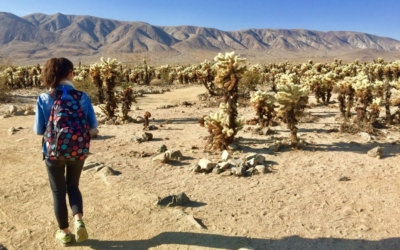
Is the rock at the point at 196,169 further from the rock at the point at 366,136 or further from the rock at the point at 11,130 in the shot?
the rock at the point at 11,130

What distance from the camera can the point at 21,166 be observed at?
6949 mm

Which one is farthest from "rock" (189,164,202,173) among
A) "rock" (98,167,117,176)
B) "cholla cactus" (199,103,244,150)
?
"cholla cactus" (199,103,244,150)

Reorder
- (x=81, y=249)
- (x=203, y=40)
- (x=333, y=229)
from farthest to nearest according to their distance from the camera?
(x=203, y=40) < (x=333, y=229) < (x=81, y=249)

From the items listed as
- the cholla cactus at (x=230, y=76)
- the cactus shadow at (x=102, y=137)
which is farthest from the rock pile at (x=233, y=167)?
the cactus shadow at (x=102, y=137)

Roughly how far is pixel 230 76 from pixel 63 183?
20.4ft

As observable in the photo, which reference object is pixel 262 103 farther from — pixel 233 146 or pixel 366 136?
pixel 366 136

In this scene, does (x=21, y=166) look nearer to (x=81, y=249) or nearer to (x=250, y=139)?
(x=81, y=249)

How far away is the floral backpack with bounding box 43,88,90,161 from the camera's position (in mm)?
3301

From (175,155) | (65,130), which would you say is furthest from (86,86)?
(65,130)

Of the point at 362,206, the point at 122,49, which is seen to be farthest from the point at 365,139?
the point at 122,49

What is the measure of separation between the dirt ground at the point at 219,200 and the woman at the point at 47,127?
40 cm

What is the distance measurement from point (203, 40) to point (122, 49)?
2243 inches

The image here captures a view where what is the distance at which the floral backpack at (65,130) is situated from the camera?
3.30m

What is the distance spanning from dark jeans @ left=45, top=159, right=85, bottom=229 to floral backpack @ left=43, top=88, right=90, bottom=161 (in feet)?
0.55
